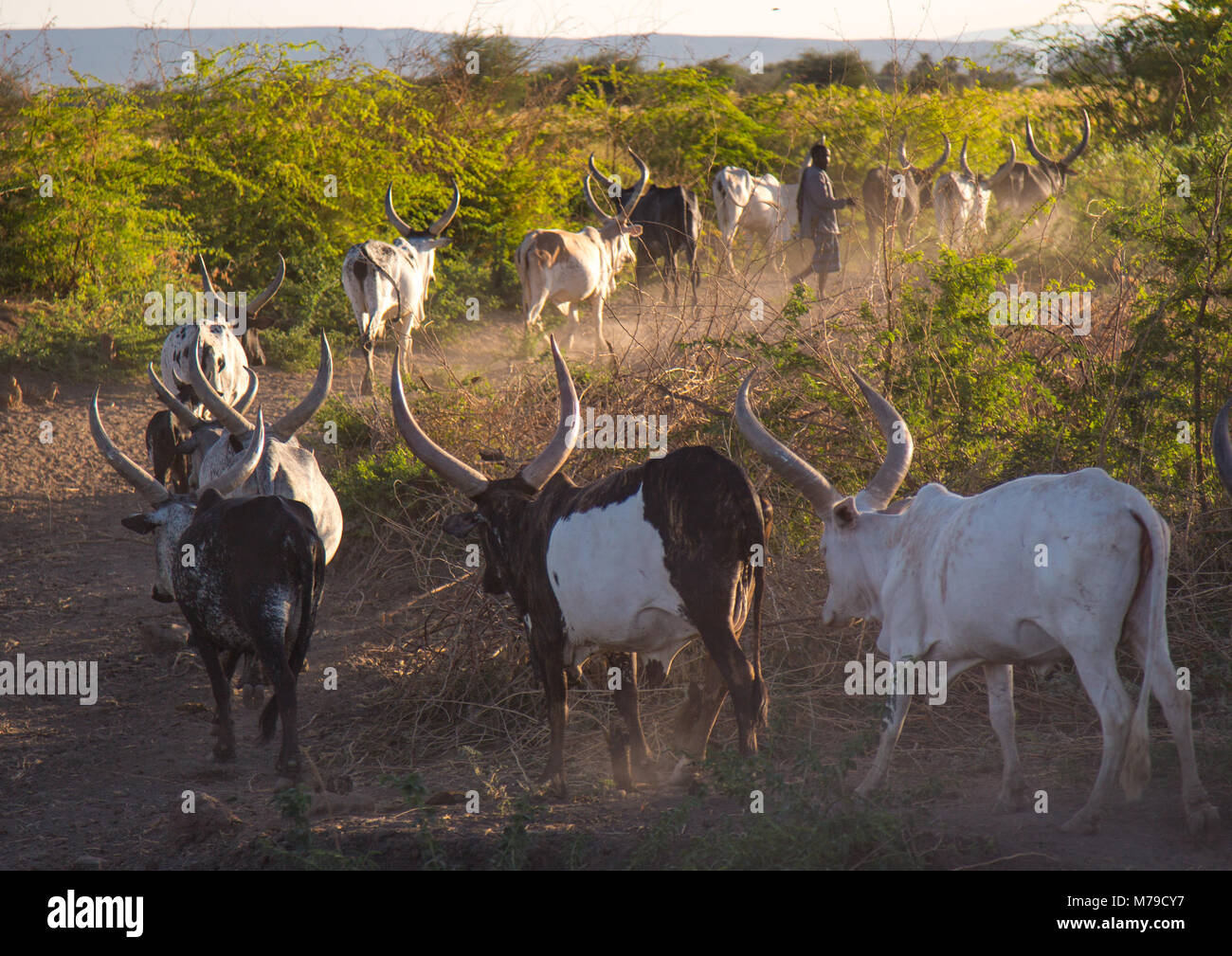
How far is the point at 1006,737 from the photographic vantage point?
4527 mm

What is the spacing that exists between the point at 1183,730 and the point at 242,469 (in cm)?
421

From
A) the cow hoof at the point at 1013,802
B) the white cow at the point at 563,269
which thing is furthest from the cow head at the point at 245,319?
the cow hoof at the point at 1013,802

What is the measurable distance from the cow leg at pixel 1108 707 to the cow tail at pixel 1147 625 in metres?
0.03

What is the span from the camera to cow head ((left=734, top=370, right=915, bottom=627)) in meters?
4.80

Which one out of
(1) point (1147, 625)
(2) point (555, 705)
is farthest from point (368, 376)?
(1) point (1147, 625)

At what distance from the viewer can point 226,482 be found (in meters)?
5.98

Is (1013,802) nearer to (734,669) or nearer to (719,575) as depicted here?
(734,669)

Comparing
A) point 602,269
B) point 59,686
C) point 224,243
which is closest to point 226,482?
point 59,686

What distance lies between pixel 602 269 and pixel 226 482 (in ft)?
26.0

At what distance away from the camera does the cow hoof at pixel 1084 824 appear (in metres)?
4.09

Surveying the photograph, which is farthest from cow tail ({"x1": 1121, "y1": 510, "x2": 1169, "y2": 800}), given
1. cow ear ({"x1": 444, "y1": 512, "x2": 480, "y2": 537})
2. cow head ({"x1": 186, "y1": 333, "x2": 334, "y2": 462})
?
cow head ({"x1": 186, "y1": 333, "x2": 334, "y2": 462})

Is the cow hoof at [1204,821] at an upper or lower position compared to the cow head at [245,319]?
lower

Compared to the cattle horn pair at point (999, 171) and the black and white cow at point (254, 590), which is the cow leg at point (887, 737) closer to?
the black and white cow at point (254, 590)

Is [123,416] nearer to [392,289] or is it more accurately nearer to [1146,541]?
[392,289]
